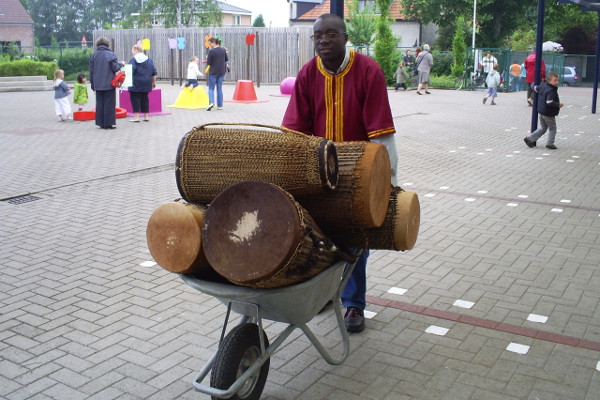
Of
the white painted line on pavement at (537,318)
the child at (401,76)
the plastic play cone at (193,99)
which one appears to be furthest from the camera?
the child at (401,76)

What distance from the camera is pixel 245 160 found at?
10.4 ft

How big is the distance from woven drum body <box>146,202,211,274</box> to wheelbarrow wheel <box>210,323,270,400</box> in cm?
35

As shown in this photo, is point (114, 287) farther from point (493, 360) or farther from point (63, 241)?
point (493, 360)

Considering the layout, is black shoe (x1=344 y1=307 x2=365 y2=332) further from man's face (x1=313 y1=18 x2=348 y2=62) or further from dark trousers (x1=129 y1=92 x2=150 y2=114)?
dark trousers (x1=129 y1=92 x2=150 y2=114)

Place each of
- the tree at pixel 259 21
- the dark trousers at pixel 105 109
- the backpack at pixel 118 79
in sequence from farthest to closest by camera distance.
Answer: the tree at pixel 259 21 < the dark trousers at pixel 105 109 < the backpack at pixel 118 79

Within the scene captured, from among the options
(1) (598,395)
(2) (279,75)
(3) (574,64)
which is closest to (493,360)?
(1) (598,395)

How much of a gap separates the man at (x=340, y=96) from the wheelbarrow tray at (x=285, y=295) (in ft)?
2.64

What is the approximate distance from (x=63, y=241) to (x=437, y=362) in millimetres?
3733

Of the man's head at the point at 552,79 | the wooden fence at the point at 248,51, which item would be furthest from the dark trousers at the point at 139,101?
the wooden fence at the point at 248,51

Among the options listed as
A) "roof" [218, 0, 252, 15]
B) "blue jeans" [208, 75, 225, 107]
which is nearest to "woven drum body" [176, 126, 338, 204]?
"blue jeans" [208, 75, 225, 107]

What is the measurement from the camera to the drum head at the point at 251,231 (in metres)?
2.82

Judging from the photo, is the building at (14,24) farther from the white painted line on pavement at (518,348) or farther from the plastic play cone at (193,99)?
the white painted line on pavement at (518,348)

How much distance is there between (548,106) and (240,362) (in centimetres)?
999

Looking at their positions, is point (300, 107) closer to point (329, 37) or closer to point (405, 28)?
point (329, 37)
